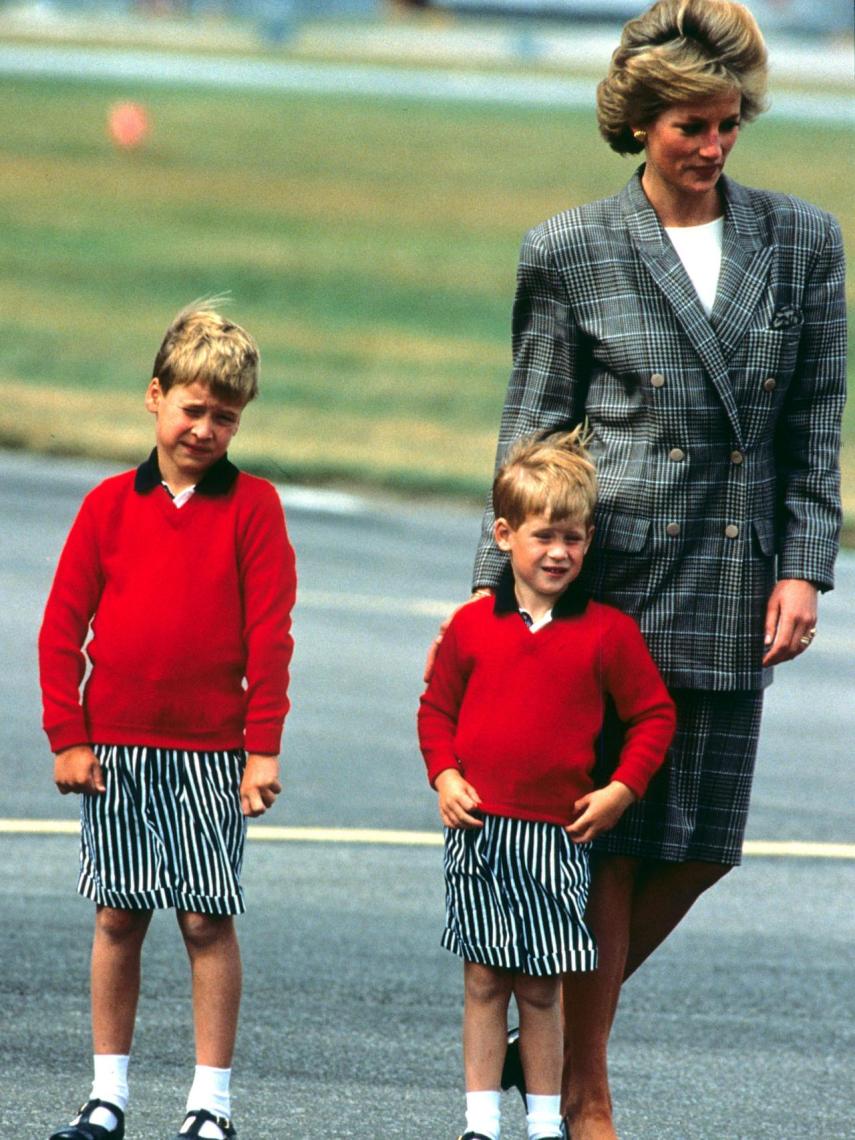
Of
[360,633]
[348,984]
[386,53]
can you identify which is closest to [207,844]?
[348,984]

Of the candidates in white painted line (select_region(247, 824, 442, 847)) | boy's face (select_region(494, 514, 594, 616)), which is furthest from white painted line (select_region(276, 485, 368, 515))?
boy's face (select_region(494, 514, 594, 616))

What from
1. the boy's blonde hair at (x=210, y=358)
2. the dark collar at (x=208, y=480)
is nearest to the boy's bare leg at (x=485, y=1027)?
the dark collar at (x=208, y=480)

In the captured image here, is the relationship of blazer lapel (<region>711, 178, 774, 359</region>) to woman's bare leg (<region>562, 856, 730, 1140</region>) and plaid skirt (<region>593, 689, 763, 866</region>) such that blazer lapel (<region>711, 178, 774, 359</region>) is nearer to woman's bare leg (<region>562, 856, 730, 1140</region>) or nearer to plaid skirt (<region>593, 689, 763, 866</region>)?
plaid skirt (<region>593, 689, 763, 866</region>)

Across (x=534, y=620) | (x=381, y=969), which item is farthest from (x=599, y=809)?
(x=381, y=969)

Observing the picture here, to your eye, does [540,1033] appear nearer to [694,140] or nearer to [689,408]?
[689,408]

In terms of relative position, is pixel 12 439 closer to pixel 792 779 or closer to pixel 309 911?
pixel 792 779

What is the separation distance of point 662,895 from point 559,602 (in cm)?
66

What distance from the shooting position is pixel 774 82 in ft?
165

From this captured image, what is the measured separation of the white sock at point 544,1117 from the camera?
3939mm

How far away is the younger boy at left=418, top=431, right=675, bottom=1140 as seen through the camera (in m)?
3.88

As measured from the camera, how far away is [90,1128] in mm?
4008

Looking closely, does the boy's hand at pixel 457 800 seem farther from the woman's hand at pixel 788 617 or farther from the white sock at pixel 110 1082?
the white sock at pixel 110 1082

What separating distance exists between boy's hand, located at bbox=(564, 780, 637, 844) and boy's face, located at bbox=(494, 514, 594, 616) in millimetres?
345

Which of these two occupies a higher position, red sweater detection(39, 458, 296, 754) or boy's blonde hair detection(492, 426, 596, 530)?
boy's blonde hair detection(492, 426, 596, 530)
